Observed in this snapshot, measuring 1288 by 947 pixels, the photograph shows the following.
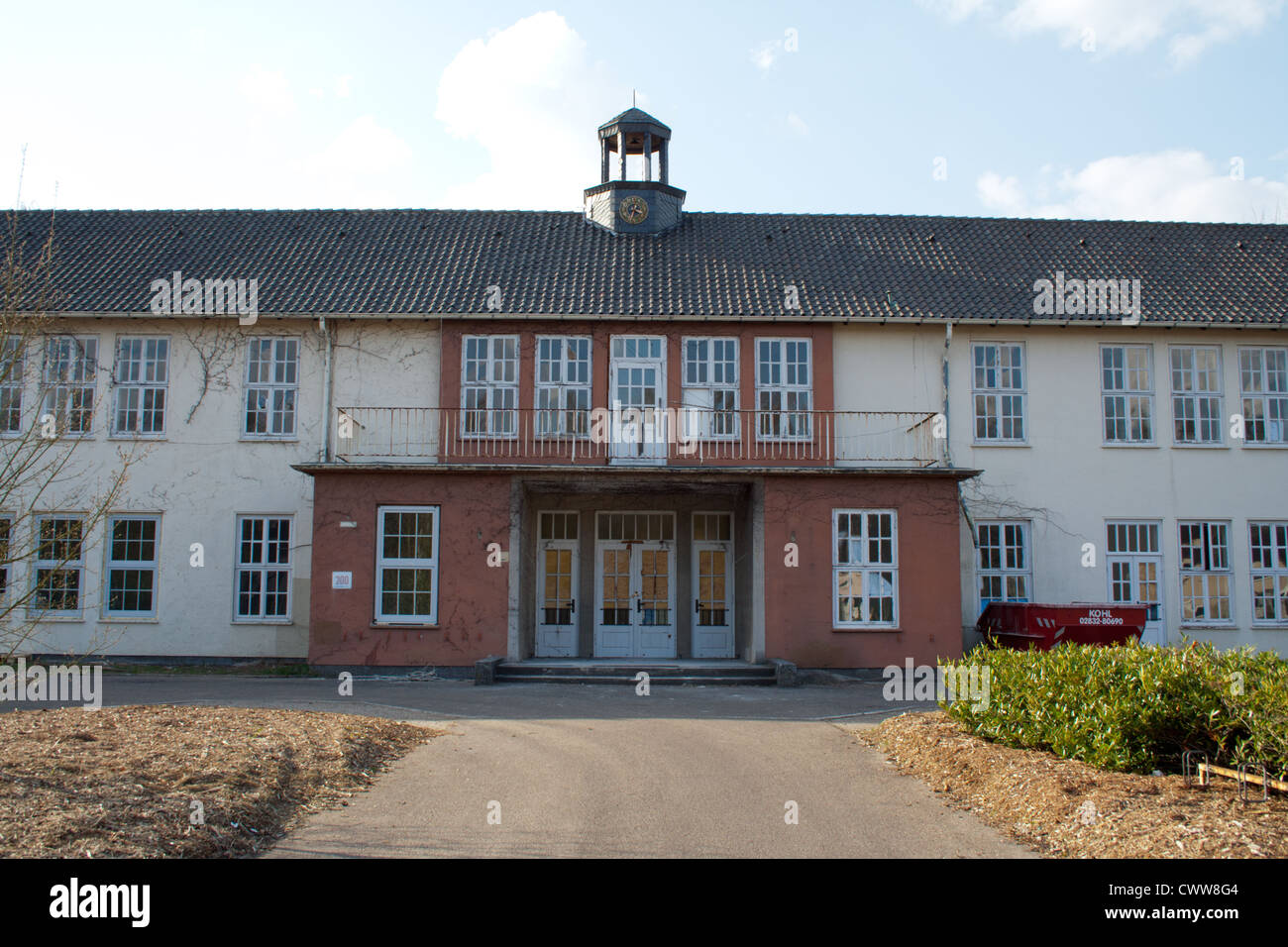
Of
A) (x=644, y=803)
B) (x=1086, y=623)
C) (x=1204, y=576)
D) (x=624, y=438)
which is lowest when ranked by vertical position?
(x=644, y=803)

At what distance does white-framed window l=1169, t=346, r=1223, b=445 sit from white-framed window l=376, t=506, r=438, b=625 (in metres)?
14.3

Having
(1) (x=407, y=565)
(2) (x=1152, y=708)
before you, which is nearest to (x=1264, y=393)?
(2) (x=1152, y=708)

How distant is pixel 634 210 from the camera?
22766 millimetres

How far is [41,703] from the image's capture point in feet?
43.0

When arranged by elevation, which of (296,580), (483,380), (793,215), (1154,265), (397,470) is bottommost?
(296,580)

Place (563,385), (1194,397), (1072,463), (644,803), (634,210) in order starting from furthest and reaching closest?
(634,210)
(1194,397)
(1072,463)
(563,385)
(644,803)

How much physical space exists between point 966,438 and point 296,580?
1284cm

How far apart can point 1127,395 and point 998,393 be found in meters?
2.56
